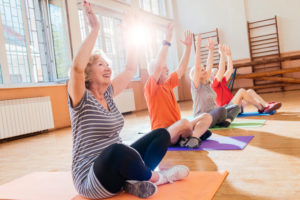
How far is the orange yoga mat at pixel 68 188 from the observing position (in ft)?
4.22

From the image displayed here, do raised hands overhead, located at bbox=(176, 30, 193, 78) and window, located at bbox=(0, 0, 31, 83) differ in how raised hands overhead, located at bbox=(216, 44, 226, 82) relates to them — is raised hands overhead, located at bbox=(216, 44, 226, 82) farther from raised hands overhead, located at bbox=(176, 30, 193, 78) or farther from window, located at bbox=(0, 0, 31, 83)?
window, located at bbox=(0, 0, 31, 83)

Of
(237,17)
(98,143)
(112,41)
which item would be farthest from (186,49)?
(237,17)

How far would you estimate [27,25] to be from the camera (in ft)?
15.4

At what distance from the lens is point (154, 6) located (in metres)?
8.19

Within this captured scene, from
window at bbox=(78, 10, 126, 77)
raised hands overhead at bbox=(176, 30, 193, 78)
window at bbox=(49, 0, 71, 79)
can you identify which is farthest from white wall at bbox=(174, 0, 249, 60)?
raised hands overhead at bbox=(176, 30, 193, 78)

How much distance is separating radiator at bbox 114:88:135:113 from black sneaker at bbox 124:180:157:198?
4.84 metres

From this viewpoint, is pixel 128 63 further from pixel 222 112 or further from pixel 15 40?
pixel 15 40

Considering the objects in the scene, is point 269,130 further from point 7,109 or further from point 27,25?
point 27,25

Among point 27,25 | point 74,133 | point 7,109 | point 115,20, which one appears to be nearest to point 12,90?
point 7,109

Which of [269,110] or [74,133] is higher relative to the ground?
[74,133]

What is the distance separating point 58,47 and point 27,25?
2.06ft

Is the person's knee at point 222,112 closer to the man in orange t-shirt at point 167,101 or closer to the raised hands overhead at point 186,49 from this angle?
the man in orange t-shirt at point 167,101

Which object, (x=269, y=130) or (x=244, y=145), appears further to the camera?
(x=269, y=130)

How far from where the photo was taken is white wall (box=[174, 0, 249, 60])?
7.82 meters
